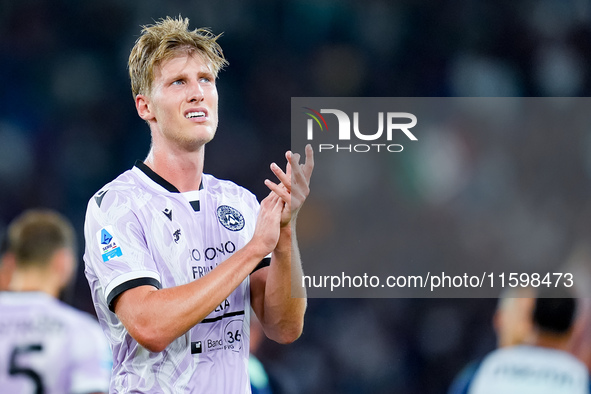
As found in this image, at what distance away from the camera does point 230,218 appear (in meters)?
2.09

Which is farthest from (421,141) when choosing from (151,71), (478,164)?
(151,71)

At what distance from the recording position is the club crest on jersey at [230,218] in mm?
2064

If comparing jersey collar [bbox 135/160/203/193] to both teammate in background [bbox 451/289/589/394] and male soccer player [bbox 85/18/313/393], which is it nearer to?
male soccer player [bbox 85/18/313/393]

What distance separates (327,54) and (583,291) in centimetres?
204

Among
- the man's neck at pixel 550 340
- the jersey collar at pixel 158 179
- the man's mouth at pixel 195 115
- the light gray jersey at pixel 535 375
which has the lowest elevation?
the light gray jersey at pixel 535 375

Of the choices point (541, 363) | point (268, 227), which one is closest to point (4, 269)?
point (268, 227)

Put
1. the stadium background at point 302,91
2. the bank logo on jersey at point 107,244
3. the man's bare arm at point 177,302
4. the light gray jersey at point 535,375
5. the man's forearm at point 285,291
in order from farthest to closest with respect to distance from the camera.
→ the stadium background at point 302,91
the light gray jersey at point 535,375
the man's forearm at point 285,291
the bank logo on jersey at point 107,244
the man's bare arm at point 177,302

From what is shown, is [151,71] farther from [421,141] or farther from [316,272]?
[421,141]

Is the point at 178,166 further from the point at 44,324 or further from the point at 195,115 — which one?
the point at 44,324

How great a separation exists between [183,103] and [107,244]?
49 centimetres

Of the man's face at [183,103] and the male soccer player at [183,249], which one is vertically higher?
the man's face at [183,103]

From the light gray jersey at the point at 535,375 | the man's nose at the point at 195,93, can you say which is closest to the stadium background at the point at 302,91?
the light gray jersey at the point at 535,375

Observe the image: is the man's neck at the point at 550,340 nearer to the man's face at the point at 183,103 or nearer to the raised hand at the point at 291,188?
the raised hand at the point at 291,188

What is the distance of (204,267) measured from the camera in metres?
1.96
